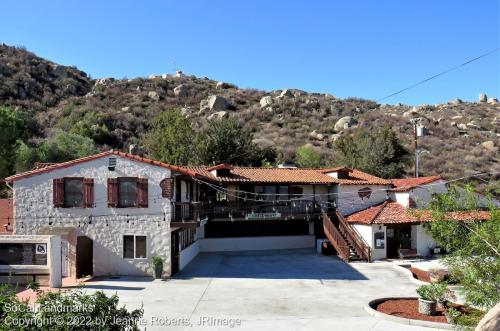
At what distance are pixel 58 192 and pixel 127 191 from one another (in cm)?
366

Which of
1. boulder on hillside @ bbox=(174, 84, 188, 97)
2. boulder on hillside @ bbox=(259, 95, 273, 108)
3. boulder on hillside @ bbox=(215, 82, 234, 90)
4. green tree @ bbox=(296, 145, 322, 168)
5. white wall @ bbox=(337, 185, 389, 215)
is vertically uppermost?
boulder on hillside @ bbox=(215, 82, 234, 90)

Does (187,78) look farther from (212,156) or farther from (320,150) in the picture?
(212,156)

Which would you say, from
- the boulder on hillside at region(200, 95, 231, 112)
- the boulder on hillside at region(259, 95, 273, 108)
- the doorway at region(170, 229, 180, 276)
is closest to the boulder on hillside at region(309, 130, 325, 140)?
the boulder on hillside at region(259, 95, 273, 108)

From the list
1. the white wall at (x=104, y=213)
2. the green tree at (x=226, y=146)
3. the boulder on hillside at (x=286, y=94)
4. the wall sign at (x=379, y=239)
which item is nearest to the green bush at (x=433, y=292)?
the white wall at (x=104, y=213)

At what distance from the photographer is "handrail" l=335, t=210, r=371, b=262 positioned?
29797 millimetres

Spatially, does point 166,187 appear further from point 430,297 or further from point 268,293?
point 430,297

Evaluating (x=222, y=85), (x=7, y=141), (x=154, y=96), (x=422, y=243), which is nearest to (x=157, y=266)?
(x=422, y=243)

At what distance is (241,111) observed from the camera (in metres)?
79.6

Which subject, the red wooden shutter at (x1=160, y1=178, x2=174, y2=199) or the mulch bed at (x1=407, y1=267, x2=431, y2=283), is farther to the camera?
the red wooden shutter at (x1=160, y1=178, x2=174, y2=199)

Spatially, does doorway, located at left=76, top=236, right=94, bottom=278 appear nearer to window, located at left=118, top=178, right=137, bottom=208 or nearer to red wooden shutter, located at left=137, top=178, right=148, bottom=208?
window, located at left=118, top=178, right=137, bottom=208

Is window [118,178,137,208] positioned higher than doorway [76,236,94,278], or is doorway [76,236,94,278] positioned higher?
window [118,178,137,208]

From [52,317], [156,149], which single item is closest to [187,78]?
[156,149]

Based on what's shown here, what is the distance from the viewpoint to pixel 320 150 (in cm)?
6297

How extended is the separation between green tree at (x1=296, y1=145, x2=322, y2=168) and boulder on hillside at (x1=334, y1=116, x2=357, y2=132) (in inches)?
674
